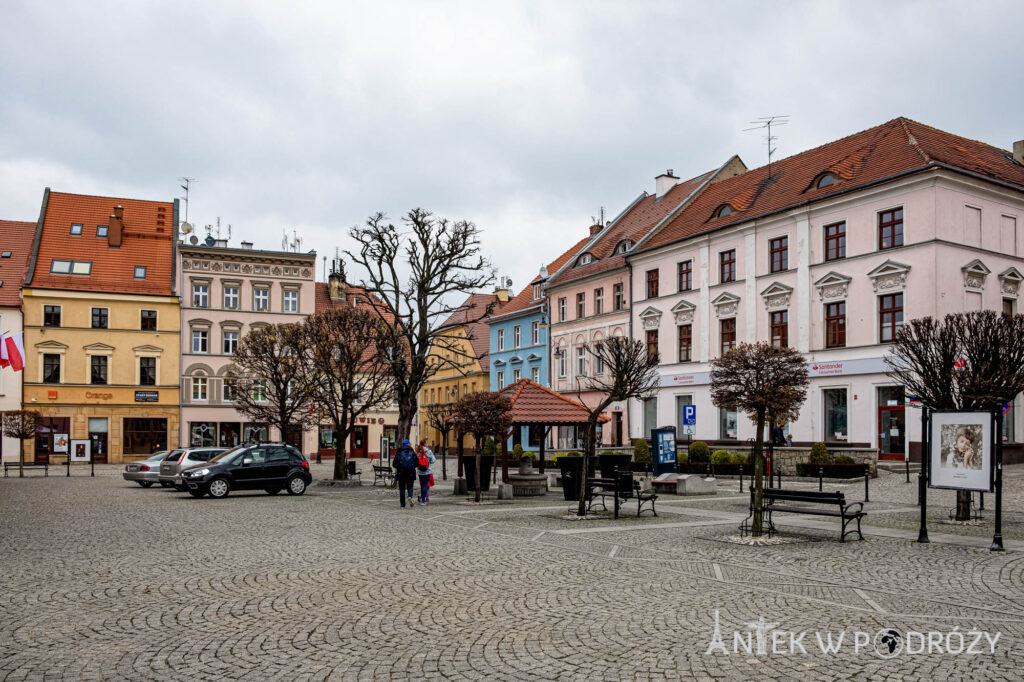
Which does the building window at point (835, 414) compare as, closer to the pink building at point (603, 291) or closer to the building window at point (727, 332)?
the building window at point (727, 332)

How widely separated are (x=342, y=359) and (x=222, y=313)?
99.5 ft

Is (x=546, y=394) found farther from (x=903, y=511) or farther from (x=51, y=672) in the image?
(x=51, y=672)

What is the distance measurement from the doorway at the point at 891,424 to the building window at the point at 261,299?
4008 centimetres

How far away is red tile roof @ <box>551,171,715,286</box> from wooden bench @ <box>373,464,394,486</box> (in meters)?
22.9

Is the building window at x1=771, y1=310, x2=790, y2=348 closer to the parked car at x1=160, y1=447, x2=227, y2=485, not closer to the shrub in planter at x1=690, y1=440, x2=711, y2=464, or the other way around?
the shrub in planter at x1=690, y1=440, x2=711, y2=464

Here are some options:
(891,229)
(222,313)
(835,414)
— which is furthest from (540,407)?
(222,313)

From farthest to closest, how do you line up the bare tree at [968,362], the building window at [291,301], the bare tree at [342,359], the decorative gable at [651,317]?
the building window at [291,301], the decorative gable at [651,317], the bare tree at [342,359], the bare tree at [968,362]

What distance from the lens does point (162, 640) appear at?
25.5ft

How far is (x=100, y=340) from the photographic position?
5641cm

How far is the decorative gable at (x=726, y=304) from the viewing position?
43.2 metres

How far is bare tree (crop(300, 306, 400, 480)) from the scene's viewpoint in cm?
3212

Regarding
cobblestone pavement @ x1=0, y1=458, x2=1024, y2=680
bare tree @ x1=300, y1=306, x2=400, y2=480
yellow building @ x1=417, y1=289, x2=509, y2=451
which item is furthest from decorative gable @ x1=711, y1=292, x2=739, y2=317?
cobblestone pavement @ x1=0, y1=458, x2=1024, y2=680

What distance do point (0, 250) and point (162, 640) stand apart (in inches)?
2325

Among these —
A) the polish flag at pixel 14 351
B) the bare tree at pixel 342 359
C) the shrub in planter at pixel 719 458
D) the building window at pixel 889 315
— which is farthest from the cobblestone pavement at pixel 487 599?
the polish flag at pixel 14 351
